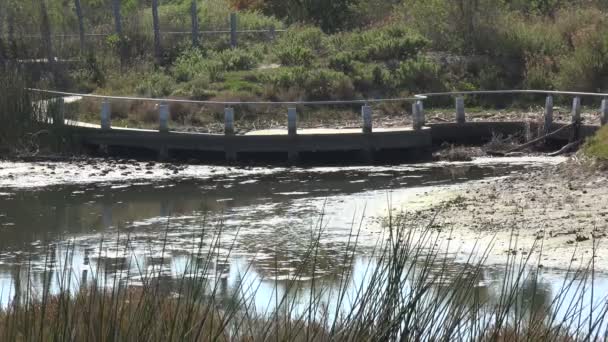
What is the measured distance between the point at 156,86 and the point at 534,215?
16027 millimetres

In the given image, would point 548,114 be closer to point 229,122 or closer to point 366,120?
point 366,120

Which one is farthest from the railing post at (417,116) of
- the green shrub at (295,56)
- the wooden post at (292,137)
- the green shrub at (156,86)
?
the green shrub at (156,86)

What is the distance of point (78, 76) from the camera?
34375mm

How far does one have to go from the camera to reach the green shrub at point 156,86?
105ft

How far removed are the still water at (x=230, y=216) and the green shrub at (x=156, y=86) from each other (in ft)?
19.8

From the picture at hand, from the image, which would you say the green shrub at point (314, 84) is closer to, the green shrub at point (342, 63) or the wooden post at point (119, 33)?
the green shrub at point (342, 63)

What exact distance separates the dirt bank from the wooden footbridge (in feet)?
13.5

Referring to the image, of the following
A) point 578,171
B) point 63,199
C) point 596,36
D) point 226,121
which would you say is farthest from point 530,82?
point 63,199

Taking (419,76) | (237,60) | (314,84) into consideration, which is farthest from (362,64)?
(237,60)

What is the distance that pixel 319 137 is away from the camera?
26.8 meters

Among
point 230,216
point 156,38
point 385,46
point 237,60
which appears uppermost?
point 156,38

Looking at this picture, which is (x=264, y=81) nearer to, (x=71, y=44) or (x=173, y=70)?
(x=173, y=70)

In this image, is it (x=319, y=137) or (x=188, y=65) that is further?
(x=188, y=65)

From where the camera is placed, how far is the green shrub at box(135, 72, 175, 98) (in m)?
32.1
